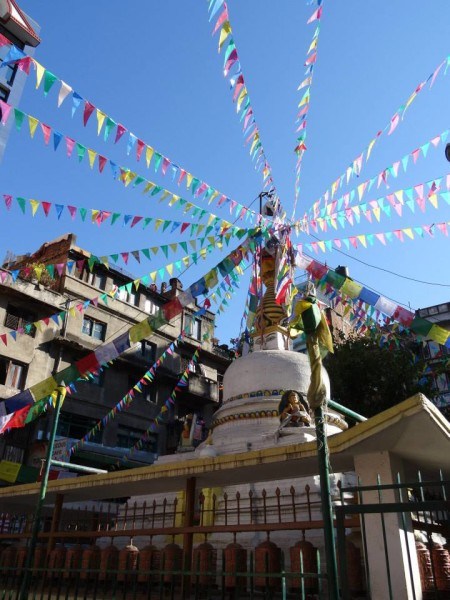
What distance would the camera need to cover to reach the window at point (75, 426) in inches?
938

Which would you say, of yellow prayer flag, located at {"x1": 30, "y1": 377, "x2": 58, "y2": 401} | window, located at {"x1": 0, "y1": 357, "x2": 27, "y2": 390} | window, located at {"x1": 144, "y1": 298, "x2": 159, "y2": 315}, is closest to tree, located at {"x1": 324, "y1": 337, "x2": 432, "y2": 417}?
window, located at {"x1": 144, "y1": 298, "x2": 159, "y2": 315}

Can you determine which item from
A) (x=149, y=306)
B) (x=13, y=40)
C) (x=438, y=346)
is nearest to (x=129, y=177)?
(x=13, y=40)

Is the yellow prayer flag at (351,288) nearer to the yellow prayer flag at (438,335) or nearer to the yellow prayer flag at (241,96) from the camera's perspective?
the yellow prayer flag at (438,335)

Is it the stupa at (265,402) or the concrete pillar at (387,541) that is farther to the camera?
the stupa at (265,402)

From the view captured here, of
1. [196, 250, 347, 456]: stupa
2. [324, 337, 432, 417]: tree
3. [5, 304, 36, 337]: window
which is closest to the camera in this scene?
[196, 250, 347, 456]: stupa

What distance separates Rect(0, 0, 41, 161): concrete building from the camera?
888 inches

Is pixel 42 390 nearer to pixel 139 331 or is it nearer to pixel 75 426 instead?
pixel 139 331

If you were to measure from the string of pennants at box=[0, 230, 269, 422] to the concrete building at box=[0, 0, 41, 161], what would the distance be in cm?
1464

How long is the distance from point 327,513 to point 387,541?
77.6 inches

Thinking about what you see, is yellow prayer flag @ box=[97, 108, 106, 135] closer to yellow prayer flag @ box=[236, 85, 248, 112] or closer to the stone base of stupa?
yellow prayer flag @ box=[236, 85, 248, 112]

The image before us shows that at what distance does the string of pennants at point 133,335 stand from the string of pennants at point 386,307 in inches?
84.8

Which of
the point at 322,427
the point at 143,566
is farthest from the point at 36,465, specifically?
the point at 322,427

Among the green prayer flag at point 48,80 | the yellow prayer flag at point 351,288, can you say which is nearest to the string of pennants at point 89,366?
the yellow prayer flag at point 351,288

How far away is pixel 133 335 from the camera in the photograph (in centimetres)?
Result: 1099
